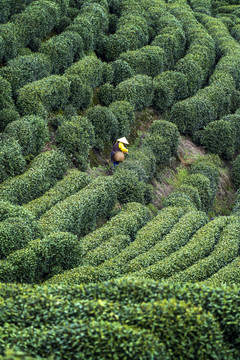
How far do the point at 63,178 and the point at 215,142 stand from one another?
39.7ft

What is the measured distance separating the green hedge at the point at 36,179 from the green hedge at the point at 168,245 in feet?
14.4

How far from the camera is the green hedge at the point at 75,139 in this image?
2008cm

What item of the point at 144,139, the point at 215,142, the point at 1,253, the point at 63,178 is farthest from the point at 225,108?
the point at 1,253

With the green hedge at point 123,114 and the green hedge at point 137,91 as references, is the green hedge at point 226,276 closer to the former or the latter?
the green hedge at point 123,114

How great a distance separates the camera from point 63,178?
62.3ft

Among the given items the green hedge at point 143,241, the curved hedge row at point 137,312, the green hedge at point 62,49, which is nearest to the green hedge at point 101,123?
the green hedge at point 62,49

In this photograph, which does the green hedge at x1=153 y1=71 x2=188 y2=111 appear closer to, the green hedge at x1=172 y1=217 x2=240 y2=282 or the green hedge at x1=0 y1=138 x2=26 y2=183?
the green hedge at x1=172 y1=217 x2=240 y2=282

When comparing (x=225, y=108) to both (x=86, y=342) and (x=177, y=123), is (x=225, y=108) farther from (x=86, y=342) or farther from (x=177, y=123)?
(x=86, y=342)

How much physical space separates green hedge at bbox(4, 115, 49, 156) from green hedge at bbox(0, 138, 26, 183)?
0.42 meters

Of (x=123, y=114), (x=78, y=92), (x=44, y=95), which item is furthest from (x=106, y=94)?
(x=44, y=95)

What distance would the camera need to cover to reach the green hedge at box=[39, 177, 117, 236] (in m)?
16.2

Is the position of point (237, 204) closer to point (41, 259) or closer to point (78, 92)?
point (78, 92)

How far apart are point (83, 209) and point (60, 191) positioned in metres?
1.27

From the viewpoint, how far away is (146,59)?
28.8 metres
